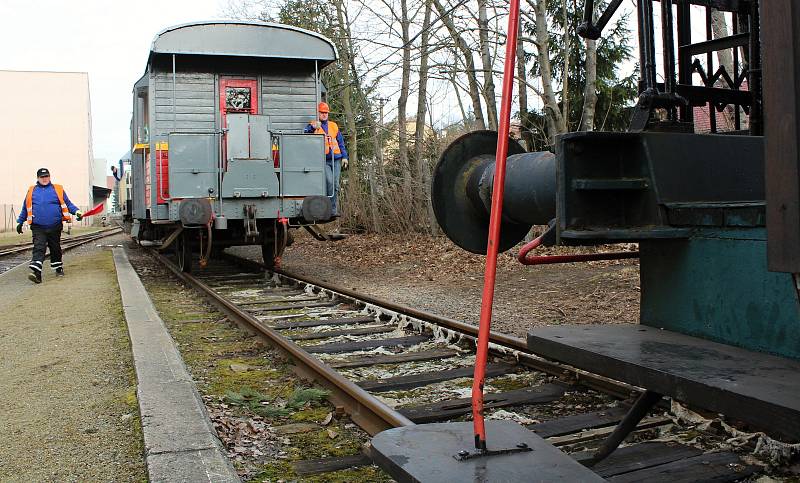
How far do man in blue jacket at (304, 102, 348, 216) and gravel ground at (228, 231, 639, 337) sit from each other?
54.2 inches

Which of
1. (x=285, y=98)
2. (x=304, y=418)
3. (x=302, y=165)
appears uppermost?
(x=285, y=98)

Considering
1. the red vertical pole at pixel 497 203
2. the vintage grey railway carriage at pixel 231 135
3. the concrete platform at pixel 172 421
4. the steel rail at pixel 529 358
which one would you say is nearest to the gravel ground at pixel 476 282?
the steel rail at pixel 529 358

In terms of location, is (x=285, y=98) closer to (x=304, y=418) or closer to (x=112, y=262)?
(x=112, y=262)

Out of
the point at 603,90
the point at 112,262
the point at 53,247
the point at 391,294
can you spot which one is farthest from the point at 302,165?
the point at 603,90

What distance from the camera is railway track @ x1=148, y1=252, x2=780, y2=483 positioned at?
329 cm

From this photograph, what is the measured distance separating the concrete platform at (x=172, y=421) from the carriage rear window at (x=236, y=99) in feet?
21.0

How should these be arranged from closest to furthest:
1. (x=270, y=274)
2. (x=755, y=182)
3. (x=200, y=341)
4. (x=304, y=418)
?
(x=755, y=182) → (x=304, y=418) → (x=200, y=341) → (x=270, y=274)

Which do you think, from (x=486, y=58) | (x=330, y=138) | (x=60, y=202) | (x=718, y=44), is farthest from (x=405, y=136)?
(x=718, y=44)

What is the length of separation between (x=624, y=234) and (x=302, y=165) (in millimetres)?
9391

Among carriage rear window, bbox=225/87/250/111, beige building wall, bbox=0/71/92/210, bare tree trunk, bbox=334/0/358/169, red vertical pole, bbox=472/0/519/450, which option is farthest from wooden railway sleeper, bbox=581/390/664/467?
beige building wall, bbox=0/71/92/210

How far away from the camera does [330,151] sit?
1171 centimetres

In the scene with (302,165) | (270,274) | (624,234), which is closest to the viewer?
(624,234)

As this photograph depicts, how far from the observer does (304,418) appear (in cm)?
427

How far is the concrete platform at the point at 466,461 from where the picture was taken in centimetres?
187
